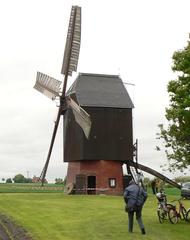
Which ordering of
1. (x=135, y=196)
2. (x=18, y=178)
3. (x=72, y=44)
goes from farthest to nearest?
(x=18, y=178)
(x=72, y=44)
(x=135, y=196)

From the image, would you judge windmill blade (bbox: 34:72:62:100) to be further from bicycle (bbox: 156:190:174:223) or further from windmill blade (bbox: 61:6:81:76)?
bicycle (bbox: 156:190:174:223)

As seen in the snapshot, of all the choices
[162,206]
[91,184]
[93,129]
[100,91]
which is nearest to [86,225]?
[162,206]

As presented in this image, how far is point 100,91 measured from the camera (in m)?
53.6

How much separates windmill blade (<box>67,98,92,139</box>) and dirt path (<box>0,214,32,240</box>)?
2312 cm

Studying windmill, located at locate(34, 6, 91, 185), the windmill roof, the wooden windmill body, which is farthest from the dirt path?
windmill, located at locate(34, 6, 91, 185)

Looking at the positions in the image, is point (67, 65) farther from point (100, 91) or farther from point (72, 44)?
point (100, 91)

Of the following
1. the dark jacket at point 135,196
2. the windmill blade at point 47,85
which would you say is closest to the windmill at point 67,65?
the windmill blade at point 47,85

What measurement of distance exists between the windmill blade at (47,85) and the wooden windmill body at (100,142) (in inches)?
57.6

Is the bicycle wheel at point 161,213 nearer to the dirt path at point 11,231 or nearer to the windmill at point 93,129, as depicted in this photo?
the dirt path at point 11,231

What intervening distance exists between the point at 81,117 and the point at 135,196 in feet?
94.4

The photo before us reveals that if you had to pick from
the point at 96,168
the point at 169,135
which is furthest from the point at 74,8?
the point at 169,135

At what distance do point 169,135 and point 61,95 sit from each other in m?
16.5

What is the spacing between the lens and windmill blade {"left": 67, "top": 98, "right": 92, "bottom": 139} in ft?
152

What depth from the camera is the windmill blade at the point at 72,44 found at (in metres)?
52.7
